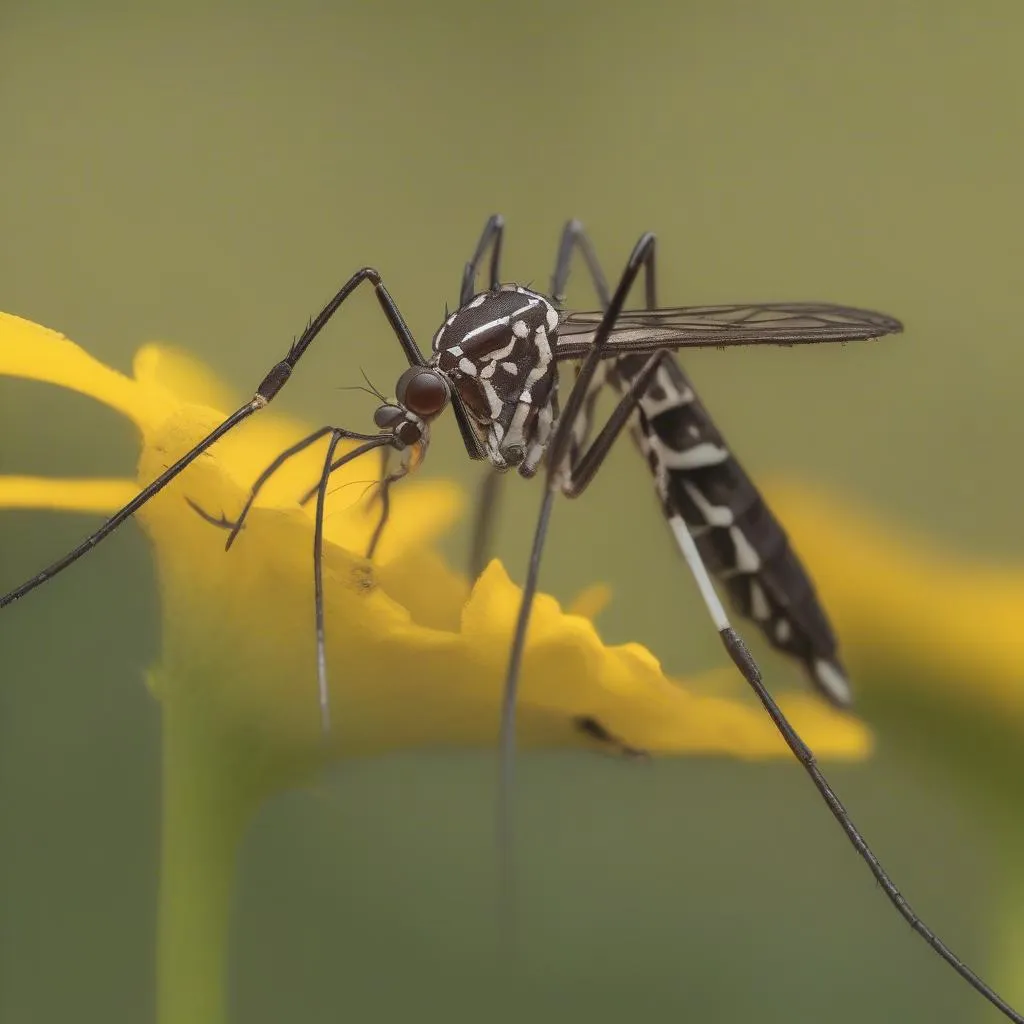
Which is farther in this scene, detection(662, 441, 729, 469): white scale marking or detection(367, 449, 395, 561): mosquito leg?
detection(662, 441, 729, 469): white scale marking

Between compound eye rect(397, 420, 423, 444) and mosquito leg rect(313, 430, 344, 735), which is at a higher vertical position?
compound eye rect(397, 420, 423, 444)

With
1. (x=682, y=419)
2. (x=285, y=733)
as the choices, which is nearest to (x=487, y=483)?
(x=682, y=419)

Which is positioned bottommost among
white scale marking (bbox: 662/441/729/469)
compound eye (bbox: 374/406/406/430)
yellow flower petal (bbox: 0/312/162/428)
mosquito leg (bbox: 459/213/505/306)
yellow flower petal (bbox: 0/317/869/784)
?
yellow flower petal (bbox: 0/317/869/784)

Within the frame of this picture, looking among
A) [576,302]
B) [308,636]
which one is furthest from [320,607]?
[576,302]

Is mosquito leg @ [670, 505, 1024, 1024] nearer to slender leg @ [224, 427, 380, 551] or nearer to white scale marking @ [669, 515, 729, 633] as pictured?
white scale marking @ [669, 515, 729, 633]

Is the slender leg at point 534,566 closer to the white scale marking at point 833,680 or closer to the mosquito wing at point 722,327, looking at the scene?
the mosquito wing at point 722,327

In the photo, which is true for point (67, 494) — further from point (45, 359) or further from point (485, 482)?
point (485, 482)

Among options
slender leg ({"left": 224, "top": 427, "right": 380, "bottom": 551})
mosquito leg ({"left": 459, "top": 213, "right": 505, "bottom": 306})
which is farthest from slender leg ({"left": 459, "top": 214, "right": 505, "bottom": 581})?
slender leg ({"left": 224, "top": 427, "right": 380, "bottom": 551})
